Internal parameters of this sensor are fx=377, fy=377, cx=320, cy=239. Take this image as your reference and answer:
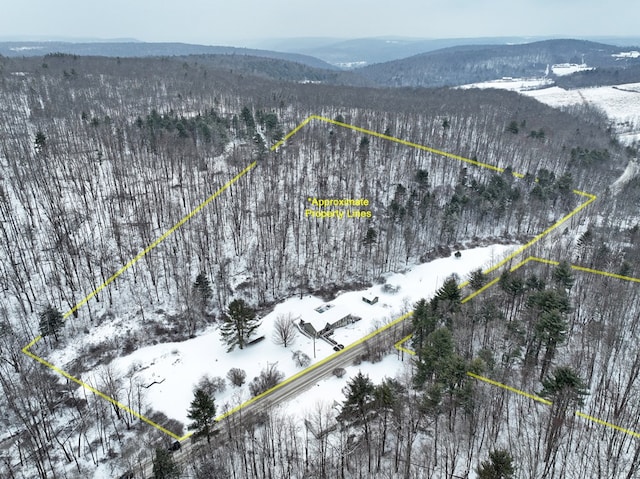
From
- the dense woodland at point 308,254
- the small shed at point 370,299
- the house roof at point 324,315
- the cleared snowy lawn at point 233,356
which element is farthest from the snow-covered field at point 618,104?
the house roof at point 324,315

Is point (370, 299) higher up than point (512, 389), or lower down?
lower down

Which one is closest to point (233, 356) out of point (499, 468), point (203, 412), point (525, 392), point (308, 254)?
point (203, 412)

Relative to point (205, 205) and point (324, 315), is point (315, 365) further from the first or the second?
point (205, 205)

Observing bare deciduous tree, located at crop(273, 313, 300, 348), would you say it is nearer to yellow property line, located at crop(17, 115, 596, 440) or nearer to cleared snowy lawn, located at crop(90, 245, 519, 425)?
cleared snowy lawn, located at crop(90, 245, 519, 425)

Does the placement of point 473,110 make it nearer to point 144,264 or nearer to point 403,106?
point 403,106

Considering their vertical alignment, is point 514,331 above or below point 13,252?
below

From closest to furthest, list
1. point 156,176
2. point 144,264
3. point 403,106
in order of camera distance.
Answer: point 144,264 → point 156,176 → point 403,106

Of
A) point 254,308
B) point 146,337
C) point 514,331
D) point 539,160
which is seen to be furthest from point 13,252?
point 539,160
